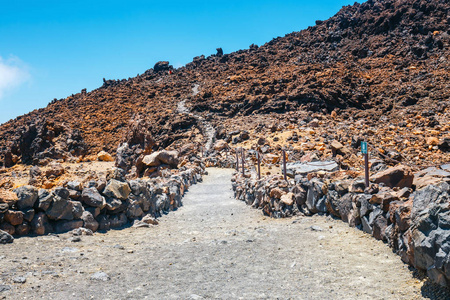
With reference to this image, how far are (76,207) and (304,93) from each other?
35.0 meters

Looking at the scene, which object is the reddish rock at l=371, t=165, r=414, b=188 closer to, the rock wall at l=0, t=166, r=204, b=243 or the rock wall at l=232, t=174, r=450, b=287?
the rock wall at l=232, t=174, r=450, b=287

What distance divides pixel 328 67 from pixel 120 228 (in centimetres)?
4876

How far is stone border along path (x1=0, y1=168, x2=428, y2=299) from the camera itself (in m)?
4.36

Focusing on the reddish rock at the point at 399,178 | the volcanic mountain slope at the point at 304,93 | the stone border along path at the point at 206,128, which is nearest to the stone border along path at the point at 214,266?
the reddish rock at the point at 399,178

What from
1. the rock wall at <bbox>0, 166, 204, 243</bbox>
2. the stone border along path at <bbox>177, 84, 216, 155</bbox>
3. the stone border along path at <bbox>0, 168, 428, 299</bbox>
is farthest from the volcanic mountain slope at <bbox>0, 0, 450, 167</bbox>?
the rock wall at <bbox>0, 166, 204, 243</bbox>

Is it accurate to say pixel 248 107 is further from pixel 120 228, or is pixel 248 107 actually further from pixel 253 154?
pixel 120 228

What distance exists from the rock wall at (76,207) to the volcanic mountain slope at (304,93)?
15.2m

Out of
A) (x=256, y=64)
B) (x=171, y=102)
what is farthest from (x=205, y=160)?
(x=256, y=64)

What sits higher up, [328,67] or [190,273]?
[328,67]

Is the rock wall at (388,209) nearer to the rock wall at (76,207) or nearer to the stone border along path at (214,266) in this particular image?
the stone border along path at (214,266)

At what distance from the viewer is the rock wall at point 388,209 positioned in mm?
3900

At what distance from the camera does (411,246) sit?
14.6 ft

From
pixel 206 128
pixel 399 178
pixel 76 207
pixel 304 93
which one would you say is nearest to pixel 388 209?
pixel 399 178

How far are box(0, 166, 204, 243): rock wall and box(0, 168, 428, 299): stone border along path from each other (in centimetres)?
31
